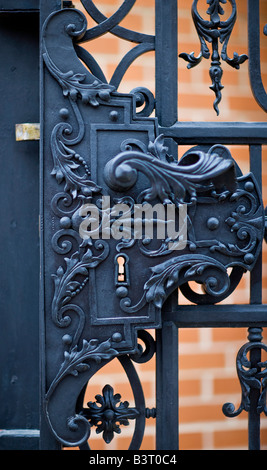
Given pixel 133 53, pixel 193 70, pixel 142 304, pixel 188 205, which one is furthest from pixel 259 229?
pixel 193 70

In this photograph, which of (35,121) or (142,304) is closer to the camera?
(142,304)

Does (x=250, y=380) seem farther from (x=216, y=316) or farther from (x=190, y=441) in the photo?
(x=190, y=441)

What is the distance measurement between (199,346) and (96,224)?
2.29ft

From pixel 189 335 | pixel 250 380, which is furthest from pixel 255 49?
pixel 189 335

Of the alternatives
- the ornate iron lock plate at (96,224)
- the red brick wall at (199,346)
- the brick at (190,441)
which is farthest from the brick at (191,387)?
the ornate iron lock plate at (96,224)

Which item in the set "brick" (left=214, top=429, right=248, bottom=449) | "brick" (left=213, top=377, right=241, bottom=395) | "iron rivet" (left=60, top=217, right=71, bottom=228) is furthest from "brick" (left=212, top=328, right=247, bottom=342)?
"iron rivet" (left=60, top=217, right=71, bottom=228)

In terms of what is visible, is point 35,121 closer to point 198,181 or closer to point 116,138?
point 116,138

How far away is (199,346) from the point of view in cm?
142

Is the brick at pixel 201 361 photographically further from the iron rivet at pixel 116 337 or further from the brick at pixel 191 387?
the iron rivet at pixel 116 337

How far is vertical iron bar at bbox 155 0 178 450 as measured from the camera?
2.97ft

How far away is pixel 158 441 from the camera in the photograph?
0.91 metres

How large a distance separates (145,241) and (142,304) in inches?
4.3

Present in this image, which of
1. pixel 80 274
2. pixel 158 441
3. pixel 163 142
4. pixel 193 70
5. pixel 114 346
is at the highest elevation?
pixel 193 70

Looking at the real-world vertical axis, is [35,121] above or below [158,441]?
above
